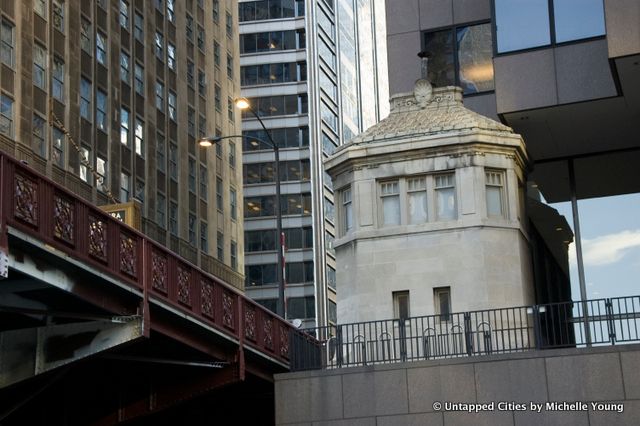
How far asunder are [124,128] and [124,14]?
23.2 feet

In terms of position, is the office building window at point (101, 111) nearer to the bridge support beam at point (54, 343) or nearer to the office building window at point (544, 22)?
the office building window at point (544, 22)

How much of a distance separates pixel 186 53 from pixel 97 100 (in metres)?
17.6

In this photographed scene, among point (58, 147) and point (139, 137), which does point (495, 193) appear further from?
point (139, 137)

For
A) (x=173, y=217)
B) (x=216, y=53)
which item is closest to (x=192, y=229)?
(x=173, y=217)

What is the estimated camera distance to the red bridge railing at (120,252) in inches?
765

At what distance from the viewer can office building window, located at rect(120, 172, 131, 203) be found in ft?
221

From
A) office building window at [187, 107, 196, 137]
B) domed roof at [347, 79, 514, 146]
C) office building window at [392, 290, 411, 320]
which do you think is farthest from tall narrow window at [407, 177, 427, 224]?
office building window at [187, 107, 196, 137]

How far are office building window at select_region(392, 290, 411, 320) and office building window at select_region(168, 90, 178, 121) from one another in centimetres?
4778

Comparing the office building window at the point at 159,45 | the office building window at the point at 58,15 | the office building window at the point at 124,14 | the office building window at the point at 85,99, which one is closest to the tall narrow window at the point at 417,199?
the office building window at the point at 58,15

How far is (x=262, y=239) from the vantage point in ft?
364

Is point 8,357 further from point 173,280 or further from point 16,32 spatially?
point 16,32

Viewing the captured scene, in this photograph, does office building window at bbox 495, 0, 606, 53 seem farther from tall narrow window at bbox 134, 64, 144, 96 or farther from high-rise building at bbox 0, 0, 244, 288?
tall narrow window at bbox 134, 64, 144, 96

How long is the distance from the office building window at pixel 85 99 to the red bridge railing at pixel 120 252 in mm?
34629

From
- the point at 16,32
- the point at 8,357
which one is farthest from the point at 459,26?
the point at 16,32
